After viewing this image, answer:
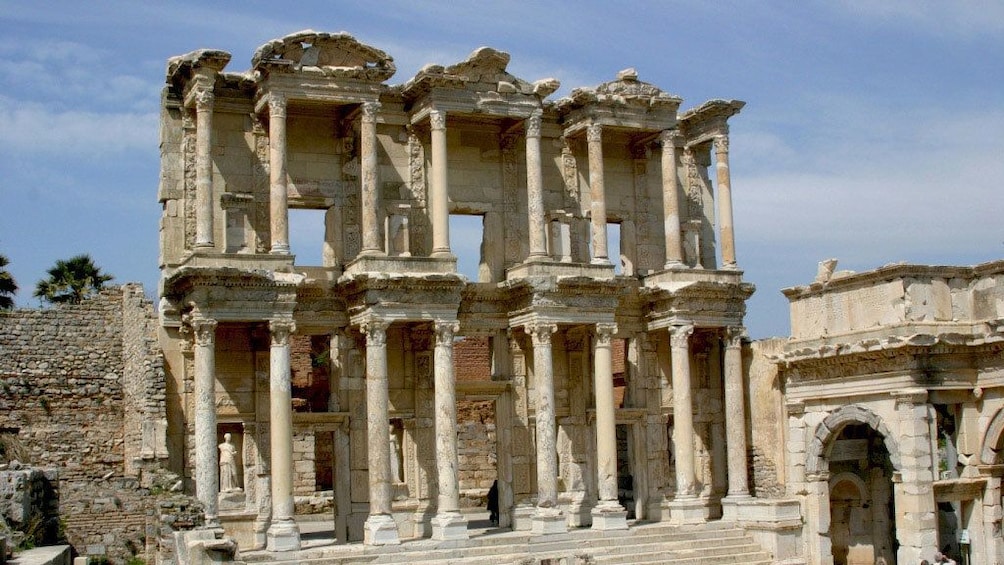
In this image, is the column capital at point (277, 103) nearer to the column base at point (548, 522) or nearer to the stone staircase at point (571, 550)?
the stone staircase at point (571, 550)

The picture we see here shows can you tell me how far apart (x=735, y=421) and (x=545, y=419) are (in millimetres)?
4379

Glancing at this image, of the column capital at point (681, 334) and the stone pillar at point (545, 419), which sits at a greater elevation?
the column capital at point (681, 334)

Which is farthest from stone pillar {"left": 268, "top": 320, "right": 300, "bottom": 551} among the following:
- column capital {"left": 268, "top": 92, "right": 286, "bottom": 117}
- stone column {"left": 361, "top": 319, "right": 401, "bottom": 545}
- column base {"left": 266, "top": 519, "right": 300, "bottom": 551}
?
column capital {"left": 268, "top": 92, "right": 286, "bottom": 117}

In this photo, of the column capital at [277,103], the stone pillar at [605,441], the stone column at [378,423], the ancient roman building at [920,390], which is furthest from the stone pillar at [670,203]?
the column capital at [277,103]

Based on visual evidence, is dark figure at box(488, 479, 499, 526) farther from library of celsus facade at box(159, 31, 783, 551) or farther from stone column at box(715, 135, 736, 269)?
stone column at box(715, 135, 736, 269)

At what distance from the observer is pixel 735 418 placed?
29.6 metres

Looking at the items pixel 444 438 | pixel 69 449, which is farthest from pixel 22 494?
pixel 444 438

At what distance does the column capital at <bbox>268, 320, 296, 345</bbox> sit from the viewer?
1021 inches

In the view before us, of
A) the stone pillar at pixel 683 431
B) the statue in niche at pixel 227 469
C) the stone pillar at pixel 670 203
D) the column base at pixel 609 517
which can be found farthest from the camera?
the stone pillar at pixel 670 203

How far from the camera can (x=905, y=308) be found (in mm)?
25672

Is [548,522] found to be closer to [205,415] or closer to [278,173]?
[205,415]

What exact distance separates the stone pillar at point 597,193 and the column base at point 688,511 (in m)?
5.22

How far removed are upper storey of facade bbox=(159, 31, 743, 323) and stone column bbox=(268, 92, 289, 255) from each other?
27 mm

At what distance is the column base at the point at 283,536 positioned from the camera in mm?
25391
